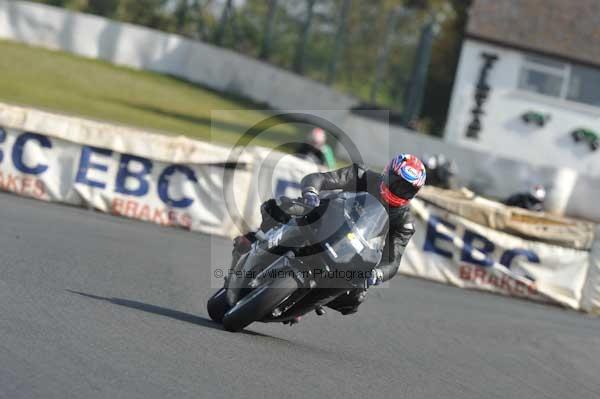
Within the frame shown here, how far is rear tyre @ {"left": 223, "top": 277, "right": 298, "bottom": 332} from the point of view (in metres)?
7.09

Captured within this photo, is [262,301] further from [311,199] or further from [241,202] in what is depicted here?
[241,202]

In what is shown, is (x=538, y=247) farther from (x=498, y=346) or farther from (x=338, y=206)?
(x=338, y=206)

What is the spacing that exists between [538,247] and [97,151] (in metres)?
5.83

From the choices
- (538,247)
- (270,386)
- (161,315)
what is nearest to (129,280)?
(161,315)

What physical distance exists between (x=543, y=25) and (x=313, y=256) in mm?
28793

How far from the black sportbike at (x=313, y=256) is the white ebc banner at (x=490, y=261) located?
7.14 m

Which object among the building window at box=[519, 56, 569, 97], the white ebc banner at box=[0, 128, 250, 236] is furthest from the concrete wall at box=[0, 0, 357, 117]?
the white ebc banner at box=[0, 128, 250, 236]

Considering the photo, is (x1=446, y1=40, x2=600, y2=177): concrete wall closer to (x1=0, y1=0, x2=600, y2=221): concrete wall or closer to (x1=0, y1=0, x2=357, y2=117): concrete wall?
(x1=0, y1=0, x2=600, y2=221): concrete wall

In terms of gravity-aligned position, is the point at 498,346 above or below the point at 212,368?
below

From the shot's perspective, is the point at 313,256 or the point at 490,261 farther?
the point at 490,261

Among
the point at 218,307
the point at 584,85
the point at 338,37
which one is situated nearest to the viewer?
the point at 218,307

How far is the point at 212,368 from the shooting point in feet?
20.6

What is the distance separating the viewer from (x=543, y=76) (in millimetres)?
34125

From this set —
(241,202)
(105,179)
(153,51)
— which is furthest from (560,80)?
(105,179)
